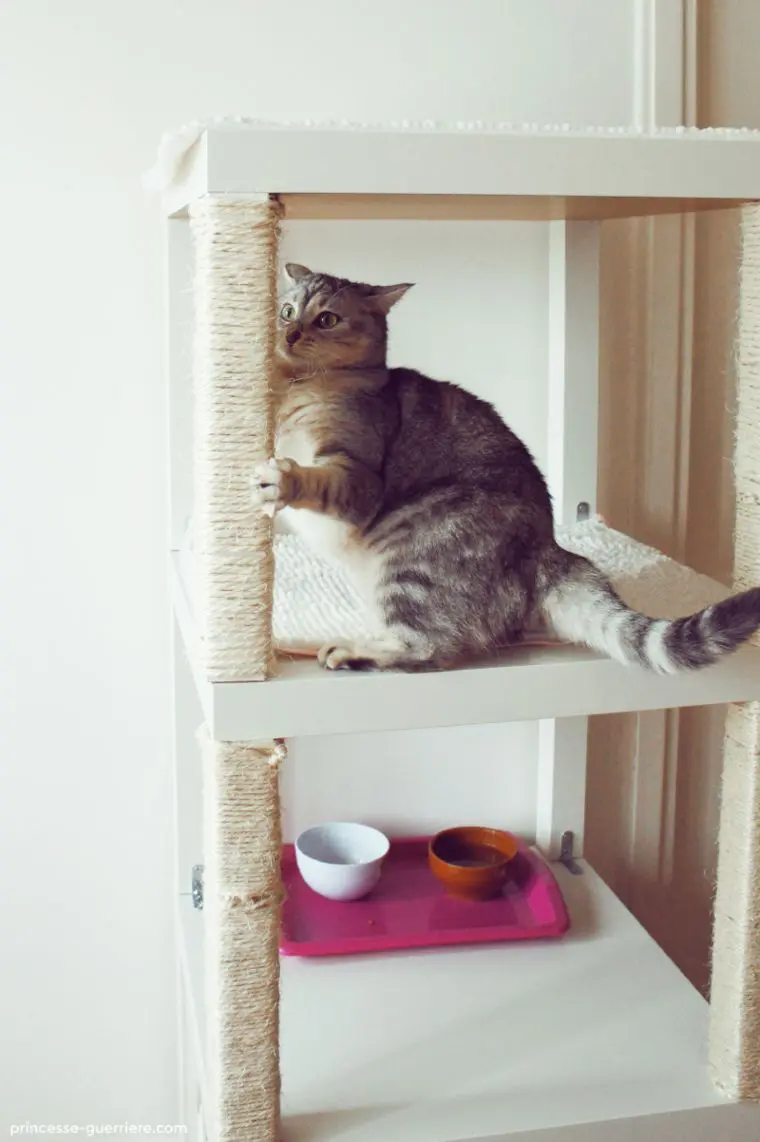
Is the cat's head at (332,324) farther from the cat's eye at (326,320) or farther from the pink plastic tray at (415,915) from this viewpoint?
the pink plastic tray at (415,915)

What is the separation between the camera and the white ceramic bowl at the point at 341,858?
4.44 ft

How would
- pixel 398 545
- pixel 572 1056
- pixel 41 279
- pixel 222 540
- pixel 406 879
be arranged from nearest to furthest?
pixel 222 540 < pixel 398 545 < pixel 572 1056 < pixel 41 279 < pixel 406 879

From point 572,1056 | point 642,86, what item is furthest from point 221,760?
point 642,86

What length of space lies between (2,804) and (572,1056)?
71 cm

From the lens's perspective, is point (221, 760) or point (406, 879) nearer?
point (221, 760)

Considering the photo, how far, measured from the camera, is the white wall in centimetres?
127

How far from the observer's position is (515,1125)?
0.99m

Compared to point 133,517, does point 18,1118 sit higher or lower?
lower

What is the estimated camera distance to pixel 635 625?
0.91 meters

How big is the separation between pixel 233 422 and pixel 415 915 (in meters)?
0.75

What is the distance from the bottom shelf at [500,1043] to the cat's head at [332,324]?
2.06ft

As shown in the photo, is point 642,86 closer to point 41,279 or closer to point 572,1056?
point 41,279

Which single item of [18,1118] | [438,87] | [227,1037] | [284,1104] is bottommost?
[18,1118]

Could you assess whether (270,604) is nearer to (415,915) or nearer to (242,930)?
(242,930)
